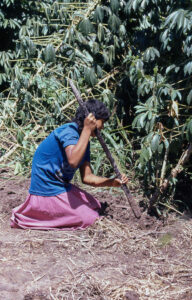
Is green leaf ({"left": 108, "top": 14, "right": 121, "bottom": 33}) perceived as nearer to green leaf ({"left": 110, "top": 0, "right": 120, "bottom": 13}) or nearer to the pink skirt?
green leaf ({"left": 110, "top": 0, "right": 120, "bottom": 13})

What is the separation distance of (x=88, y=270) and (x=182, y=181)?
163cm

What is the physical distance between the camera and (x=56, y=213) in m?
3.51

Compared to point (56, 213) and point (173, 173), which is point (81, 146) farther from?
point (173, 173)

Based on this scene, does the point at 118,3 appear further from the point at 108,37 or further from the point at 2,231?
the point at 2,231

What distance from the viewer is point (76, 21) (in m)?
4.83

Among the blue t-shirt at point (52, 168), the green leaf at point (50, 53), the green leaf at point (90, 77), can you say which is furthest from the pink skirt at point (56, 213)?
the green leaf at point (50, 53)

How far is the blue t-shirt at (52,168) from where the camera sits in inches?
136

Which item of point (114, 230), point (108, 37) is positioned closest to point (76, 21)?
point (108, 37)

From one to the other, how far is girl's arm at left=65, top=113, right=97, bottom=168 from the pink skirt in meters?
0.39

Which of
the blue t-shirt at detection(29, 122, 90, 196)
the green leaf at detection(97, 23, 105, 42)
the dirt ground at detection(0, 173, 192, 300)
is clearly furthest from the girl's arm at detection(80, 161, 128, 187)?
the green leaf at detection(97, 23, 105, 42)

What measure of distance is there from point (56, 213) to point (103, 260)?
0.56m

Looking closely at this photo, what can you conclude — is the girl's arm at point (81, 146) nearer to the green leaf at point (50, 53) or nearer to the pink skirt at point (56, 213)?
the pink skirt at point (56, 213)

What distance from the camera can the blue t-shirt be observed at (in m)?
3.45

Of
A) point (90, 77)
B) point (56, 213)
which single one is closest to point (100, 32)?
point (90, 77)
